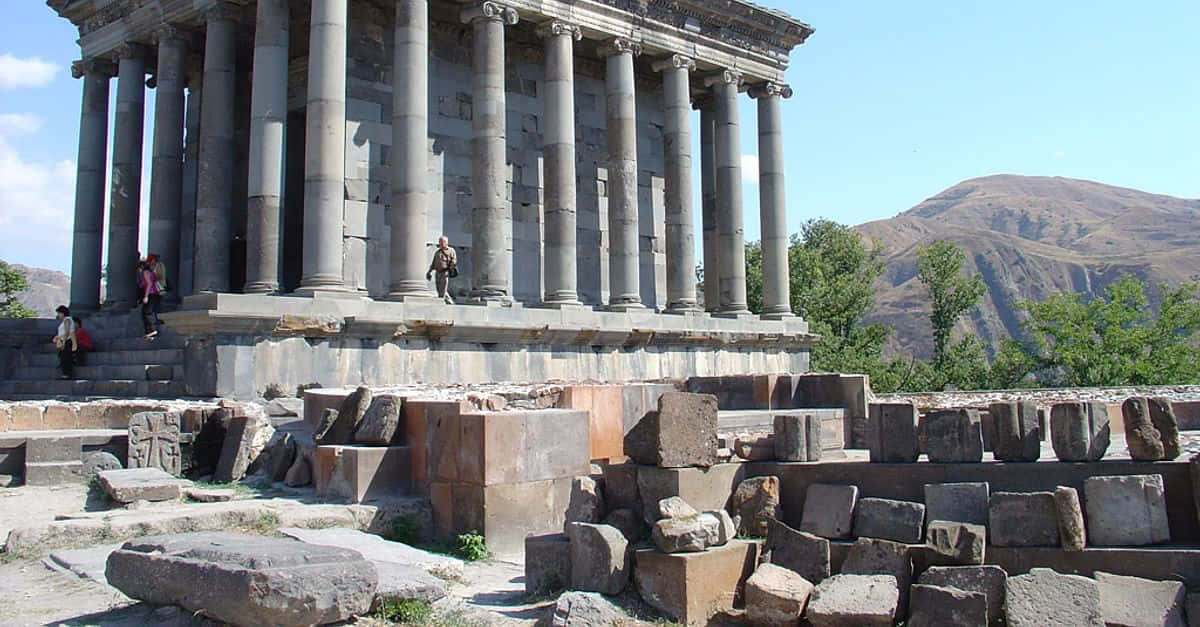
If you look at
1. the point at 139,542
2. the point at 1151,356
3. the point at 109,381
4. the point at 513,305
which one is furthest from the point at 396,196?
the point at 1151,356

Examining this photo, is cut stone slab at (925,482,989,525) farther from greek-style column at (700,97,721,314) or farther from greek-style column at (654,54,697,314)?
greek-style column at (700,97,721,314)

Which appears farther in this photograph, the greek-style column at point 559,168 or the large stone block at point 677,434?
the greek-style column at point 559,168

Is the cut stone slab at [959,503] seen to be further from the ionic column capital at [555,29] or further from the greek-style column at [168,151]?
the greek-style column at [168,151]

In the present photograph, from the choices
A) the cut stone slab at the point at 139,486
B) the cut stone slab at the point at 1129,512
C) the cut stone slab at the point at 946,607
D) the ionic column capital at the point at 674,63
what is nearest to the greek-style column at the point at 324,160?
the cut stone slab at the point at 139,486

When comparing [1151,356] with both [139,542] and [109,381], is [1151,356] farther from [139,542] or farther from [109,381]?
[139,542]

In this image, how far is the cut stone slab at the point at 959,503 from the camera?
8.38 m

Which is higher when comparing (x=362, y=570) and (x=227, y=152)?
(x=227, y=152)

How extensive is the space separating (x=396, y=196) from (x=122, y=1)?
9283mm

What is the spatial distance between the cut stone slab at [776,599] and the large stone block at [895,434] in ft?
5.45

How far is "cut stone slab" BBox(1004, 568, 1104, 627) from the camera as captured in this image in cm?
719

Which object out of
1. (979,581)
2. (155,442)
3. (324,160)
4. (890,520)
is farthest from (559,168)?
(979,581)

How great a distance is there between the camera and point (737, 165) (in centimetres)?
2731

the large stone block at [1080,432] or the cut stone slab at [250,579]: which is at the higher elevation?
the large stone block at [1080,432]

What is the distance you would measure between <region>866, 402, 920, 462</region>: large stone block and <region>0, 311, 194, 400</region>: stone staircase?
11659 millimetres
